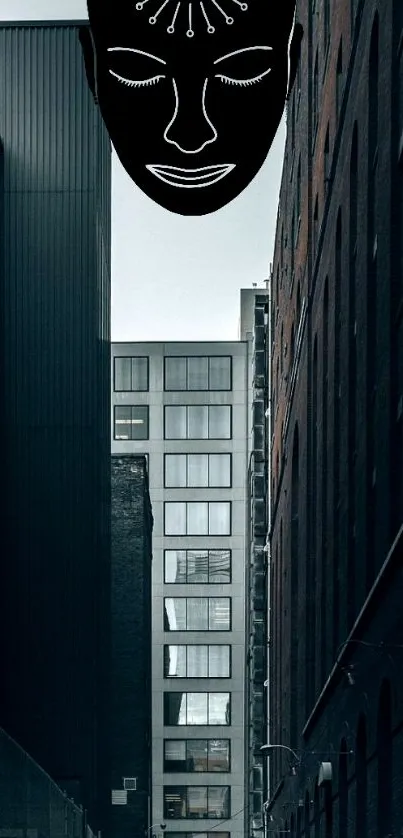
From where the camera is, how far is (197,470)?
424 ft

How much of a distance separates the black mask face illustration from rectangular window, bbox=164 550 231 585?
377 feet

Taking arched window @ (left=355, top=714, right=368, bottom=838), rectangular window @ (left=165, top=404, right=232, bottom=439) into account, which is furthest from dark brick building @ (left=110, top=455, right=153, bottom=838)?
arched window @ (left=355, top=714, right=368, bottom=838)

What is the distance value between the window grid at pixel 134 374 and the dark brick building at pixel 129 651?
102ft

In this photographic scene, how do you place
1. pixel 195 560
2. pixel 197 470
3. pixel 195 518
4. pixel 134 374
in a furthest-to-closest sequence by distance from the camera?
pixel 134 374 < pixel 197 470 < pixel 195 518 < pixel 195 560

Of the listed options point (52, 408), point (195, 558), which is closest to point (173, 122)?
point (52, 408)

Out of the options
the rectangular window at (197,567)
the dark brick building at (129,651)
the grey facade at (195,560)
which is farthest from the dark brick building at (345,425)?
the rectangular window at (197,567)

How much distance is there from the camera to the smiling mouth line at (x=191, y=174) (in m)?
12.5

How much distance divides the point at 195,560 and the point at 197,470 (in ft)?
20.6

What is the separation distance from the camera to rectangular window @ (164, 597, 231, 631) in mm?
126250

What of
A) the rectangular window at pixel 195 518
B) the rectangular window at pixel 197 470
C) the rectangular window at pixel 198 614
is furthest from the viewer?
the rectangular window at pixel 197 470

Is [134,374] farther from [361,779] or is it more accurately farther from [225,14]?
[225,14]

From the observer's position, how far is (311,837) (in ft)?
155

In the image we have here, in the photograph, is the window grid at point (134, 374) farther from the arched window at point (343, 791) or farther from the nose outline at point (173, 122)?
the nose outline at point (173, 122)

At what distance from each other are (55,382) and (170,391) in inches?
2667
